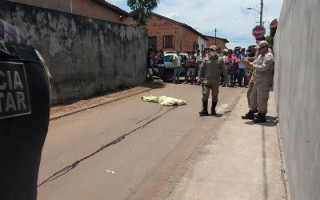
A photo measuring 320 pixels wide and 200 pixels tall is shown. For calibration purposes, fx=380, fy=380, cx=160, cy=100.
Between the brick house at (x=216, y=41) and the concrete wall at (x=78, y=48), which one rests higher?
the brick house at (x=216, y=41)

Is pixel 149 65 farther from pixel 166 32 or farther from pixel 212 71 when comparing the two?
pixel 166 32

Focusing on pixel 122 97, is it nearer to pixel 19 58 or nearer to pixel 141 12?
pixel 141 12

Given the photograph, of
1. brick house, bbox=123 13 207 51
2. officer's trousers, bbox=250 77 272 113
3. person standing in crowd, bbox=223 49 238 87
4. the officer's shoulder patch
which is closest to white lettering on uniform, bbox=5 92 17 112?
the officer's shoulder patch

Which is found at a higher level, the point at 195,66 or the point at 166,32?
the point at 166,32

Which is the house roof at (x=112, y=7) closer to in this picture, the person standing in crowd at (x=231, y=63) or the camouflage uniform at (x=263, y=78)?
the person standing in crowd at (x=231, y=63)

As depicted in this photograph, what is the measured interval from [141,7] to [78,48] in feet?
33.1

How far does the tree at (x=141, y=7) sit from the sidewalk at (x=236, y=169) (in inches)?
580

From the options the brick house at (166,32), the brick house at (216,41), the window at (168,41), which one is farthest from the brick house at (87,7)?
the brick house at (216,41)

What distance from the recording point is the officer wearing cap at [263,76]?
25.3 ft

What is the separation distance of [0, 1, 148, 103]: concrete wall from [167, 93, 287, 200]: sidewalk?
5.31 meters

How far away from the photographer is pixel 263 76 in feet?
25.8

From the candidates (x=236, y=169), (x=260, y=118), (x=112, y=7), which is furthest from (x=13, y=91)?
(x=112, y=7)

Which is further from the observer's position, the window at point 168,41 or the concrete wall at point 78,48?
the window at point 168,41

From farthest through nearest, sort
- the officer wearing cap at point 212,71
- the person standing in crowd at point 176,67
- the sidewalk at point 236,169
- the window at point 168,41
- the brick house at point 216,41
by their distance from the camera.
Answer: the brick house at point 216,41
the window at point 168,41
the person standing in crowd at point 176,67
the officer wearing cap at point 212,71
the sidewalk at point 236,169
